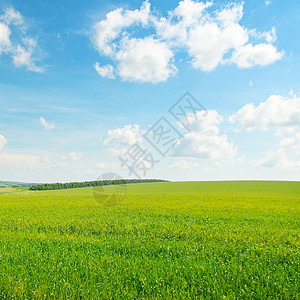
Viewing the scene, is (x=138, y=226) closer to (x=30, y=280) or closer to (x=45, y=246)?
(x=45, y=246)

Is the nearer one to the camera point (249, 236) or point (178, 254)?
point (178, 254)

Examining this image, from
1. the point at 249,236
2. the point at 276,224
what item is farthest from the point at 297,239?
the point at 276,224

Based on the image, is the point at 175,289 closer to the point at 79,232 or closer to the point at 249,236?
the point at 249,236

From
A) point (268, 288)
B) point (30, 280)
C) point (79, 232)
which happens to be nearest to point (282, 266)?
point (268, 288)

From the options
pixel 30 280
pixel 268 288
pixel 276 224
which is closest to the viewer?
pixel 268 288

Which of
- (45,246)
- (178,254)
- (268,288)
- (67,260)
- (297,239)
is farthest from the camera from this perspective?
(297,239)

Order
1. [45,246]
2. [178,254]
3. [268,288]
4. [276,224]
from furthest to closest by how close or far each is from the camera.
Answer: [276,224] → [45,246] → [178,254] → [268,288]

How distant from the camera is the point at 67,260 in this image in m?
7.13

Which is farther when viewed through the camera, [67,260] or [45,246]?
[45,246]

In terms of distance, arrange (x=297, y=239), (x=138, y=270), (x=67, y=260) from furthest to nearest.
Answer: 1. (x=297, y=239)
2. (x=67, y=260)
3. (x=138, y=270)

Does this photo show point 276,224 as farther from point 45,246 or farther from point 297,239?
point 45,246

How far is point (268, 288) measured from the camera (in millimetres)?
5297

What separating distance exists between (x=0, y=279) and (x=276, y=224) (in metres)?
13.2

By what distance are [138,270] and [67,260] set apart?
2416 millimetres
